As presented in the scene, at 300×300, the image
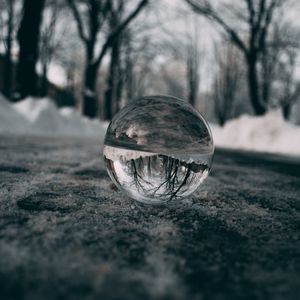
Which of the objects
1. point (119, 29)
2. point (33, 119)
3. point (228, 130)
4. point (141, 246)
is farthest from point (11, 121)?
point (141, 246)

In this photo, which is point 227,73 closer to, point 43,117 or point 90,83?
point 90,83

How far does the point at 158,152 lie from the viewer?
1586mm

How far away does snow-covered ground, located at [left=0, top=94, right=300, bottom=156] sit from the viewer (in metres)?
7.11

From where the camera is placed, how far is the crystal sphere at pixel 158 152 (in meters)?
1.58

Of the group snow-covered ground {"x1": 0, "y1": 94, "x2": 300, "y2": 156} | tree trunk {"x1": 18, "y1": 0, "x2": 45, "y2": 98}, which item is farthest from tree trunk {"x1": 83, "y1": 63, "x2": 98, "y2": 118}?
tree trunk {"x1": 18, "y1": 0, "x2": 45, "y2": 98}

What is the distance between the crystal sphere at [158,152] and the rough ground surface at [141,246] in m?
0.10

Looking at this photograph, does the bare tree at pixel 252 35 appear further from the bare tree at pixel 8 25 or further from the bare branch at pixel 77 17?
the bare tree at pixel 8 25

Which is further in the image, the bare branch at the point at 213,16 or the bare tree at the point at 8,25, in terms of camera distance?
the bare tree at the point at 8,25

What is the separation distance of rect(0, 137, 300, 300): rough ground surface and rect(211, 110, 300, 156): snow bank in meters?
5.99

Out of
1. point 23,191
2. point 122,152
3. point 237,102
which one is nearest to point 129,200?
point 122,152

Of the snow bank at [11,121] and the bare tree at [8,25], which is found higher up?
the bare tree at [8,25]

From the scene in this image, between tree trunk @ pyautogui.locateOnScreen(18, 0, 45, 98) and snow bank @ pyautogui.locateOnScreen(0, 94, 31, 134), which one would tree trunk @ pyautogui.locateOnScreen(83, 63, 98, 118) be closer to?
tree trunk @ pyautogui.locateOnScreen(18, 0, 45, 98)

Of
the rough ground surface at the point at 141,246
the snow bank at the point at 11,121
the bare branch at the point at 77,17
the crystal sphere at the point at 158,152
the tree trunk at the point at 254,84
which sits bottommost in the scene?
the rough ground surface at the point at 141,246

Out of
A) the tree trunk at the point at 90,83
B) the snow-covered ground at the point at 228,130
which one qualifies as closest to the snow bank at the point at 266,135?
the snow-covered ground at the point at 228,130
